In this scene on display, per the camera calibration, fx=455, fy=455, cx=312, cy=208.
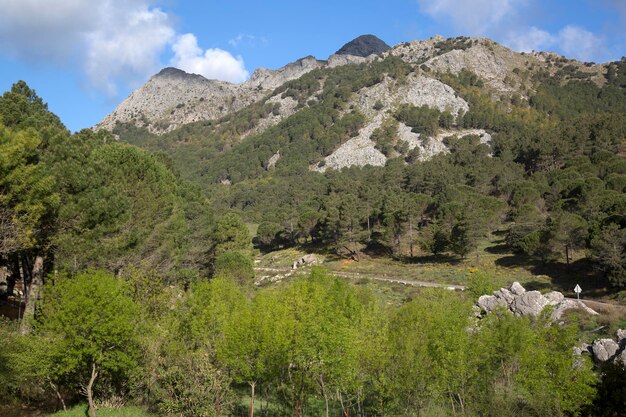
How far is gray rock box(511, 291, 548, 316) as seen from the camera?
1545 inches

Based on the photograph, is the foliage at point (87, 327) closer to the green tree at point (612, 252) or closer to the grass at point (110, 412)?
the grass at point (110, 412)

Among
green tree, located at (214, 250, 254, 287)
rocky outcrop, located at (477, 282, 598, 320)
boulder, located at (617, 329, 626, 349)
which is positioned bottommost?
boulder, located at (617, 329, 626, 349)

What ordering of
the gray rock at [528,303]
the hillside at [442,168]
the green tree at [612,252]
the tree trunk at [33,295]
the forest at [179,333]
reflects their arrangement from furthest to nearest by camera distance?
the hillside at [442,168], the green tree at [612,252], the gray rock at [528,303], the tree trunk at [33,295], the forest at [179,333]

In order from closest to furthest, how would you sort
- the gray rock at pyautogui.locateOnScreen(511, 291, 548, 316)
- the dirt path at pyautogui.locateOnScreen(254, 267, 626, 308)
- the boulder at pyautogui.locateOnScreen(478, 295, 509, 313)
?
the gray rock at pyautogui.locateOnScreen(511, 291, 548, 316) → the boulder at pyautogui.locateOnScreen(478, 295, 509, 313) → the dirt path at pyautogui.locateOnScreen(254, 267, 626, 308)

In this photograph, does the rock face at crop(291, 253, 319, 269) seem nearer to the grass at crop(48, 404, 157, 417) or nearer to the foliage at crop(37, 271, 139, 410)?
the grass at crop(48, 404, 157, 417)

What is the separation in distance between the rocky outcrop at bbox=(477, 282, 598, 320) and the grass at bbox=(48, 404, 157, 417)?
94.8ft

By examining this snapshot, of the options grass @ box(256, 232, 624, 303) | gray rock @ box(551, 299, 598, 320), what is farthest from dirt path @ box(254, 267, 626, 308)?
gray rock @ box(551, 299, 598, 320)

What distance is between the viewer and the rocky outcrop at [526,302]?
3934 cm

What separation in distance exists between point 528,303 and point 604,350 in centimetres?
1095

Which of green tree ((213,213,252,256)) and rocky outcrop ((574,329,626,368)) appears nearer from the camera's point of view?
rocky outcrop ((574,329,626,368))

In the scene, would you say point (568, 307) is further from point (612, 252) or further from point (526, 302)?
point (612, 252)

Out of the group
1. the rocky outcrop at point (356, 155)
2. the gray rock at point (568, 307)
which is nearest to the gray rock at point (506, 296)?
the gray rock at point (568, 307)

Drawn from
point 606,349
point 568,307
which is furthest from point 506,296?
point 606,349

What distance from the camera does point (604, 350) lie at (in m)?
29.0
